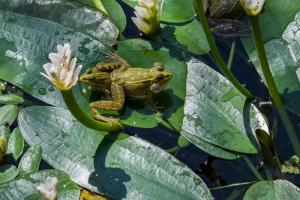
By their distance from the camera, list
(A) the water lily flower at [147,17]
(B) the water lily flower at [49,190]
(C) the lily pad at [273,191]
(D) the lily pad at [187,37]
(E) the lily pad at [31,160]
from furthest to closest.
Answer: (D) the lily pad at [187,37]
(A) the water lily flower at [147,17]
(E) the lily pad at [31,160]
(C) the lily pad at [273,191]
(B) the water lily flower at [49,190]

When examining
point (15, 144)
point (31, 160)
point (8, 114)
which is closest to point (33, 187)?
point (31, 160)

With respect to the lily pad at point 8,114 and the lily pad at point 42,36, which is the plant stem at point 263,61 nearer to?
the lily pad at point 42,36

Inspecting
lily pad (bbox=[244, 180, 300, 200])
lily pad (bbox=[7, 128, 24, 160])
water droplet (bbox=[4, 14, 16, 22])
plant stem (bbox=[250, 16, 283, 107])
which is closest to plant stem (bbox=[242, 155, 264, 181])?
lily pad (bbox=[244, 180, 300, 200])

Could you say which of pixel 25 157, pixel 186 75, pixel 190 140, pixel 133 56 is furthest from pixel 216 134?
pixel 25 157

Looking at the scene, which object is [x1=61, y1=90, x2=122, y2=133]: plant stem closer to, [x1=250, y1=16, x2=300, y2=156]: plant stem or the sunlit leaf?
the sunlit leaf

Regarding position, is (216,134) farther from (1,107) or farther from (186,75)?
(1,107)

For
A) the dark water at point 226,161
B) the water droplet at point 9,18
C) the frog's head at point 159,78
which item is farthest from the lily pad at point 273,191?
the water droplet at point 9,18
